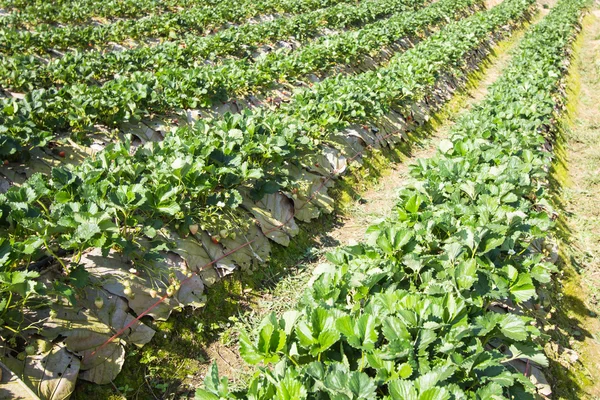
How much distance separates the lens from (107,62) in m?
8.62

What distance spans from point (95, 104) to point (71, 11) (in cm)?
880

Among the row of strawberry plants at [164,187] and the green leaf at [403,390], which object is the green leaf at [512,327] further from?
the row of strawberry plants at [164,187]

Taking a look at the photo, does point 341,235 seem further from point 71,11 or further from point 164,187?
point 71,11

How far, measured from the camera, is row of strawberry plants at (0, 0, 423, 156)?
530 cm

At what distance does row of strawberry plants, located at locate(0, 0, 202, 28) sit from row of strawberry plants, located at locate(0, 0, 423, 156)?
671cm

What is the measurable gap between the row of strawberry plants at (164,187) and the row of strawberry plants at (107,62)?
10.4ft

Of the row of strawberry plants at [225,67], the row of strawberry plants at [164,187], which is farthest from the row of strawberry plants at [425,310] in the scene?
the row of strawberry plants at [225,67]

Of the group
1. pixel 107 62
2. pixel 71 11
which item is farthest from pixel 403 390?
pixel 71 11

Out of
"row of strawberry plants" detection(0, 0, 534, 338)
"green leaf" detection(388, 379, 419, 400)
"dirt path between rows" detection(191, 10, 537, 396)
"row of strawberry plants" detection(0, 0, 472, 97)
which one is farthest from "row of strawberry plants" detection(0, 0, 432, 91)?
"green leaf" detection(388, 379, 419, 400)

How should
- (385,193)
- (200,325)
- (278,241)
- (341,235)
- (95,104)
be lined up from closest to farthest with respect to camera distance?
(200,325), (278,241), (341,235), (95,104), (385,193)

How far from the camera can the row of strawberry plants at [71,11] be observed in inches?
460

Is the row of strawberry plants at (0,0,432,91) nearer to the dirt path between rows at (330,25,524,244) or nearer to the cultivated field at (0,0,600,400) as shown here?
the cultivated field at (0,0,600,400)

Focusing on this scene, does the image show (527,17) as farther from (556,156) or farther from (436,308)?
(436,308)

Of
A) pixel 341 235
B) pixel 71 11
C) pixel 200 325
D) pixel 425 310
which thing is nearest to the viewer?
pixel 425 310
